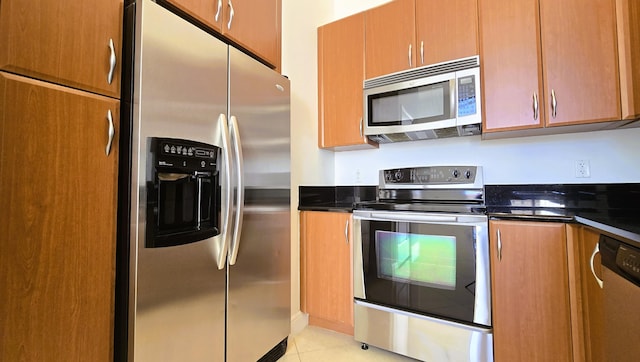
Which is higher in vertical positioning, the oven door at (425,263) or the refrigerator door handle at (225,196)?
the refrigerator door handle at (225,196)

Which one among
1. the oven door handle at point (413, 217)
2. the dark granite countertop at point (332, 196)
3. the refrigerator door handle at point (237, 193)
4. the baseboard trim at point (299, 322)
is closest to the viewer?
the refrigerator door handle at point (237, 193)

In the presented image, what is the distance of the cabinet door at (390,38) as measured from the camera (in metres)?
2.03

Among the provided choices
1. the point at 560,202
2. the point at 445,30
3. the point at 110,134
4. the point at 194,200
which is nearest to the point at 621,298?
the point at 560,202

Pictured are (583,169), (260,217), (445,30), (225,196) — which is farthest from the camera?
(445,30)

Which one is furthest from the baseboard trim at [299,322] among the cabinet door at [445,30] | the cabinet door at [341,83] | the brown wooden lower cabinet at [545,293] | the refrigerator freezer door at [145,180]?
the cabinet door at [445,30]

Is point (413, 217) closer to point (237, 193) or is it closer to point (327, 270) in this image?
point (327, 270)

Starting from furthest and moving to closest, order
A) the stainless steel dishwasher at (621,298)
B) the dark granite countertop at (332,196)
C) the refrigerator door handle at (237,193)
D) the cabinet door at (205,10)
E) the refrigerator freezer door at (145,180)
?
1. the dark granite countertop at (332,196)
2. the refrigerator door handle at (237,193)
3. the cabinet door at (205,10)
4. the refrigerator freezer door at (145,180)
5. the stainless steel dishwasher at (621,298)

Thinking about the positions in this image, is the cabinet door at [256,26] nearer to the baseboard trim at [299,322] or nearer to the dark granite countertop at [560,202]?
the dark granite countertop at [560,202]

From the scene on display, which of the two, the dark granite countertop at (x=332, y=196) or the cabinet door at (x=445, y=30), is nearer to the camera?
the cabinet door at (x=445, y=30)

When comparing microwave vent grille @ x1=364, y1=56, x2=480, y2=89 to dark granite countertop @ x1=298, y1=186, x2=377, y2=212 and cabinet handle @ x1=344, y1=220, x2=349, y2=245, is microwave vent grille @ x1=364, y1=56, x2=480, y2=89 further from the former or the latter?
cabinet handle @ x1=344, y1=220, x2=349, y2=245

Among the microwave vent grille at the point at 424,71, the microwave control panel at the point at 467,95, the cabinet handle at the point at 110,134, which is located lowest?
the cabinet handle at the point at 110,134

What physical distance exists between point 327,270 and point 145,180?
1.38 meters

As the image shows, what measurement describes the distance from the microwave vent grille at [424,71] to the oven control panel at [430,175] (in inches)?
27.4

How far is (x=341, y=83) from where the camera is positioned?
91.2 inches
